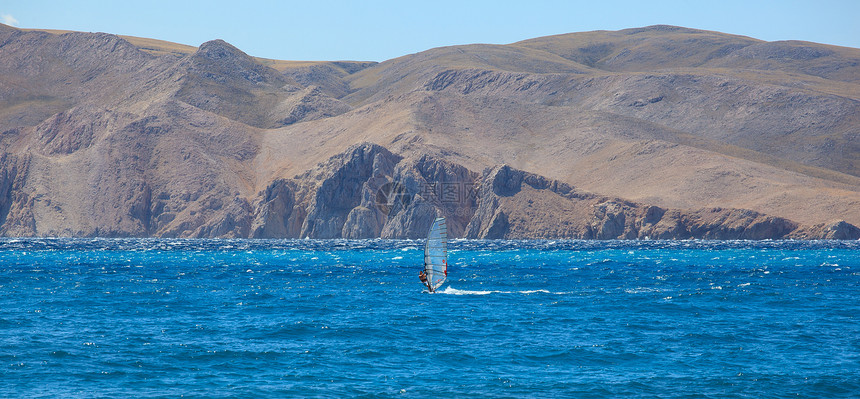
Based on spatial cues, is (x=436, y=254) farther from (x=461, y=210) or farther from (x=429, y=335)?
(x=461, y=210)

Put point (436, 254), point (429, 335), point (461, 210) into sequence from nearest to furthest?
point (429, 335), point (436, 254), point (461, 210)

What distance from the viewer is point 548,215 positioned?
154 metres

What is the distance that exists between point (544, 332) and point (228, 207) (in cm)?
13783

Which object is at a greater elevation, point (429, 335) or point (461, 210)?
point (461, 210)

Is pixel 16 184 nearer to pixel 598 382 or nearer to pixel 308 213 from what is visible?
pixel 308 213

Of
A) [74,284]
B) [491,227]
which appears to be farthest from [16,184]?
[74,284]

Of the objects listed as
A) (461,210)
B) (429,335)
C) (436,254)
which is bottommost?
(429,335)

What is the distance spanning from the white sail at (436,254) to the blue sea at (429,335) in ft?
4.09

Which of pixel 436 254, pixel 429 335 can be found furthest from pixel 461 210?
pixel 429 335

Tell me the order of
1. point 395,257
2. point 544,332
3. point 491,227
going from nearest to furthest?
1. point 544,332
2. point 395,257
3. point 491,227

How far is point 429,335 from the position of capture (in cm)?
3712

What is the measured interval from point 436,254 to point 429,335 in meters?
12.2

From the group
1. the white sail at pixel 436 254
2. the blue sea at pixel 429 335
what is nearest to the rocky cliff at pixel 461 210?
the blue sea at pixel 429 335

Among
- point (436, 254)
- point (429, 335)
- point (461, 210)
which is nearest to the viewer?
point (429, 335)
